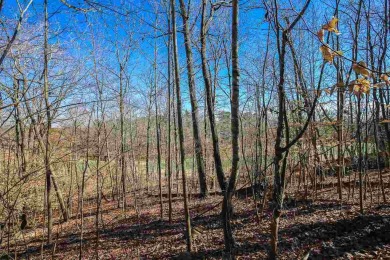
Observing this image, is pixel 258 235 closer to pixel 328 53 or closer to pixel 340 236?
pixel 340 236

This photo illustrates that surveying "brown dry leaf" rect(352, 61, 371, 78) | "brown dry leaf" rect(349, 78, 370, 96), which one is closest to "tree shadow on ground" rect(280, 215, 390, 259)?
"brown dry leaf" rect(349, 78, 370, 96)

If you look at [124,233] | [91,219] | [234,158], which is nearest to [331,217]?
[234,158]

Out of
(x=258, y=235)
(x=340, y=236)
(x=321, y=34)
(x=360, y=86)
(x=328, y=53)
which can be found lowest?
(x=258, y=235)

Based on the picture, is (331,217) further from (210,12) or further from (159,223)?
(210,12)

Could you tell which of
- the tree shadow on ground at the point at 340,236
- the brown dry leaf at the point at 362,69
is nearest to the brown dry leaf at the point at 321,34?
the brown dry leaf at the point at 362,69

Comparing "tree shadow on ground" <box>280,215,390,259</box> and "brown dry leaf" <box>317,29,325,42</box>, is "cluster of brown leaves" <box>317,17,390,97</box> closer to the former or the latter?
"brown dry leaf" <box>317,29,325,42</box>

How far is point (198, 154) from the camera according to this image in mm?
12047

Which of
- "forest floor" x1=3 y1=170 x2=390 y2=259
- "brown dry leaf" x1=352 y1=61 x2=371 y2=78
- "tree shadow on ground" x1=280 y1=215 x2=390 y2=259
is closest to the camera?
"brown dry leaf" x1=352 y1=61 x2=371 y2=78

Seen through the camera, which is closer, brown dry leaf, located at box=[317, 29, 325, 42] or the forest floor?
brown dry leaf, located at box=[317, 29, 325, 42]

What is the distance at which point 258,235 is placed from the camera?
630 cm

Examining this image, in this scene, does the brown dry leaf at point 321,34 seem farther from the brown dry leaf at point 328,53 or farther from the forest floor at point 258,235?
the forest floor at point 258,235

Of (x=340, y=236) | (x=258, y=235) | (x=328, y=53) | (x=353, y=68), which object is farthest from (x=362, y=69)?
(x=258, y=235)

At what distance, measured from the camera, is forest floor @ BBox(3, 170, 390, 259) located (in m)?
5.08

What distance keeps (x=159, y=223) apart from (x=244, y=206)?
3.14 metres
